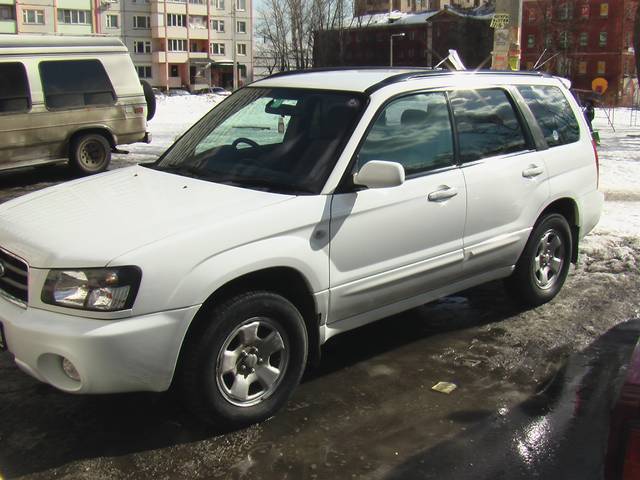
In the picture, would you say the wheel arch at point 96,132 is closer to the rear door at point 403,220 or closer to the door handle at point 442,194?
the rear door at point 403,220

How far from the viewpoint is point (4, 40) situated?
1104 centimetres

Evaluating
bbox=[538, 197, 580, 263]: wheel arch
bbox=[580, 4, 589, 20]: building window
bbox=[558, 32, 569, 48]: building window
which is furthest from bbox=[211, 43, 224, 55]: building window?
bbox=[538, 197, 580, 263]: wheel arch

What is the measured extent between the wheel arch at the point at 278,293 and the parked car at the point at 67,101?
8.63m

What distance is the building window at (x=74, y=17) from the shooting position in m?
79.8

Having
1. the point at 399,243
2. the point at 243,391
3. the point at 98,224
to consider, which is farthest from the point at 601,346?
the point at 98,224

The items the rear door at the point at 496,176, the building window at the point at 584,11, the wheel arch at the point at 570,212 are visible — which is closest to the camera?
the rear door at the point at 496,176

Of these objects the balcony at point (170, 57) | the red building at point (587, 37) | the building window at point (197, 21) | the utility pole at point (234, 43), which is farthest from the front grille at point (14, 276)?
the building window at point (197, 21)

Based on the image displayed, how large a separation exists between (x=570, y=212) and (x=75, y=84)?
8733 millimetres

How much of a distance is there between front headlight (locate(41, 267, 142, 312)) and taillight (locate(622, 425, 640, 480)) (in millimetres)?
2134

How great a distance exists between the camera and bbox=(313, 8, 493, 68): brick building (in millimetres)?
80500

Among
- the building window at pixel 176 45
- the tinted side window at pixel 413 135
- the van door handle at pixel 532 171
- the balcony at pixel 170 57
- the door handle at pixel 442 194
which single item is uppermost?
the building window at pixel 176 45

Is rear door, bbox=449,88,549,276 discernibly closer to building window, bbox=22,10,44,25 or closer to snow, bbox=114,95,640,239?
snow, bbox=114,95,640,239

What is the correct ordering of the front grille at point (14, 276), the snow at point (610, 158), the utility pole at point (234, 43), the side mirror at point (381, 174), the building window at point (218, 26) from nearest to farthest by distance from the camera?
the front grille at point (14, 276), the side mirror at point (381, 174), the snow at point (610, 158), the utility pole at point (234, 43), the building window at point (218, 26)

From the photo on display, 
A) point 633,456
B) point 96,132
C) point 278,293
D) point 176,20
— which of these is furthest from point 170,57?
point 633,456
